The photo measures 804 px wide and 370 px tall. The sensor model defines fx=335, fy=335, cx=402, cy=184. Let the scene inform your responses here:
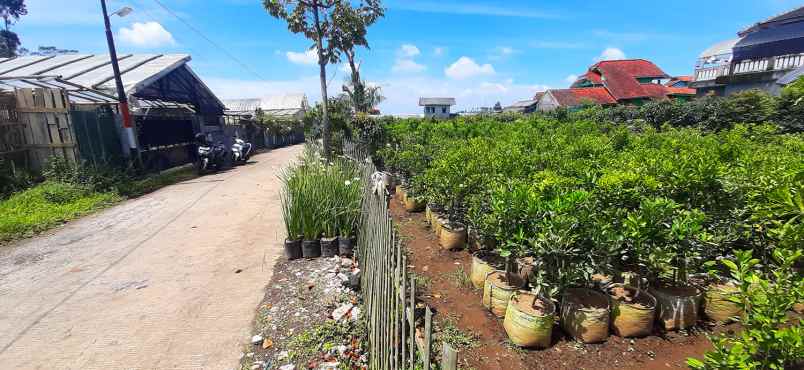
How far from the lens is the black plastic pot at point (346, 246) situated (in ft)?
15.2

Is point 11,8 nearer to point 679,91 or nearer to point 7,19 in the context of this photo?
point 7,19

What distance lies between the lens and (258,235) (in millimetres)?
5598

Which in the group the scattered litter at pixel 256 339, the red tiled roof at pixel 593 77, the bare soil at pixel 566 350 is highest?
the red tiled roof at pixel 593 77

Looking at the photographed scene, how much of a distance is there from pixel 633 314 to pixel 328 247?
137 inches

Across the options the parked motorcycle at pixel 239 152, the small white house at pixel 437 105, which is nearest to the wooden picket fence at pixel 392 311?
the parked motorcycle at pixel 239 152

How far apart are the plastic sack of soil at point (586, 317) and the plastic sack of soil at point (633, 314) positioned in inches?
4.2

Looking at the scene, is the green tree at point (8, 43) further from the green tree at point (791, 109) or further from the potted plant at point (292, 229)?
the green tree at point (791, 109)

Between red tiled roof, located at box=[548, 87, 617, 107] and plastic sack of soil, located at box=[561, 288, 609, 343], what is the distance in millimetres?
33853

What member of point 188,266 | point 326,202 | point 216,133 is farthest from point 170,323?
point 216,133

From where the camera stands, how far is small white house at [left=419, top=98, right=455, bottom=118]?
179ft

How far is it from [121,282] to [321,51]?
28.0ft

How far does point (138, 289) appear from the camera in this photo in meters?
3.87

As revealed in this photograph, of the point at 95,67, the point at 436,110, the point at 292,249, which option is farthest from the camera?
the point at 436,110

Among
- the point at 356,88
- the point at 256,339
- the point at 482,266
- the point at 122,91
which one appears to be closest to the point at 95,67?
the point at 122,91
